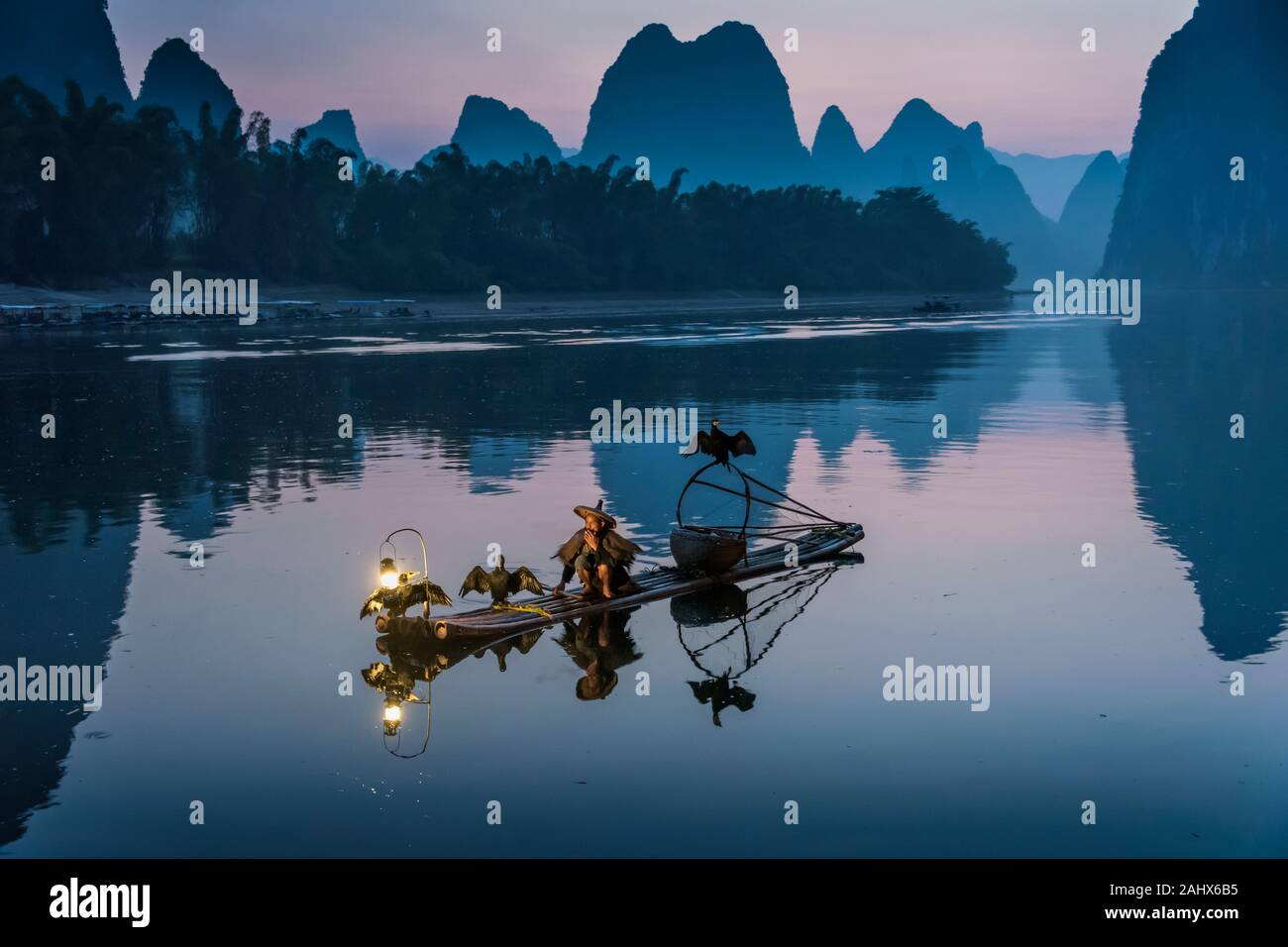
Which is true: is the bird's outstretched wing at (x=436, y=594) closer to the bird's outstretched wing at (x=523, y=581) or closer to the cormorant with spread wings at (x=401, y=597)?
the cormorant with spread wings at (x=401, y=597)

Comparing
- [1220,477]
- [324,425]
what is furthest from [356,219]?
[1220,477]

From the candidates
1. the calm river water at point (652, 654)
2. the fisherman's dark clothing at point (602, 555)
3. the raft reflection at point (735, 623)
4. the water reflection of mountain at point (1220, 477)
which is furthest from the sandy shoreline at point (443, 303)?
the fisherman's dark clothing at point (602, 555)

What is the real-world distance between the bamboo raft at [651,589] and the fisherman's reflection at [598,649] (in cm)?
14

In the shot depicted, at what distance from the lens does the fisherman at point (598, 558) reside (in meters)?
15.9

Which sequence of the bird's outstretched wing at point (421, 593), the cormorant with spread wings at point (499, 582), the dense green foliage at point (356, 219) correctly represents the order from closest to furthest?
the bird's outstretched wing at point (421, 593) → the cormorant with spread wings at point (499, 582) → the dense green foliage at point (356, 219)

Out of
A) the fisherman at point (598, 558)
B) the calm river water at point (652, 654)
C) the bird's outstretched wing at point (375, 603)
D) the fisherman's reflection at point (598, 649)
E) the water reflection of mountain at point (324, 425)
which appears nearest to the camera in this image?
the calm river water at point (652, 654)

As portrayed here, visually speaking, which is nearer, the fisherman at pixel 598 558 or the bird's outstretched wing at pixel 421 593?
the bird's outstretched wing at pixel 421 593

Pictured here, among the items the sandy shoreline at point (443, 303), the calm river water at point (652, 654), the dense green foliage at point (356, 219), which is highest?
the dense green foliage at point (356, 219)

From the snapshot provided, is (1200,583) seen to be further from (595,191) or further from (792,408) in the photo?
(595,191)

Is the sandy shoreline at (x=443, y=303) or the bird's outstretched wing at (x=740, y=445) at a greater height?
the sandy shoreline at (x=443, y=303)

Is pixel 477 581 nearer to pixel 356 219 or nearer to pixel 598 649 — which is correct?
pixel 598 649

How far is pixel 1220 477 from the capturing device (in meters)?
26.6
